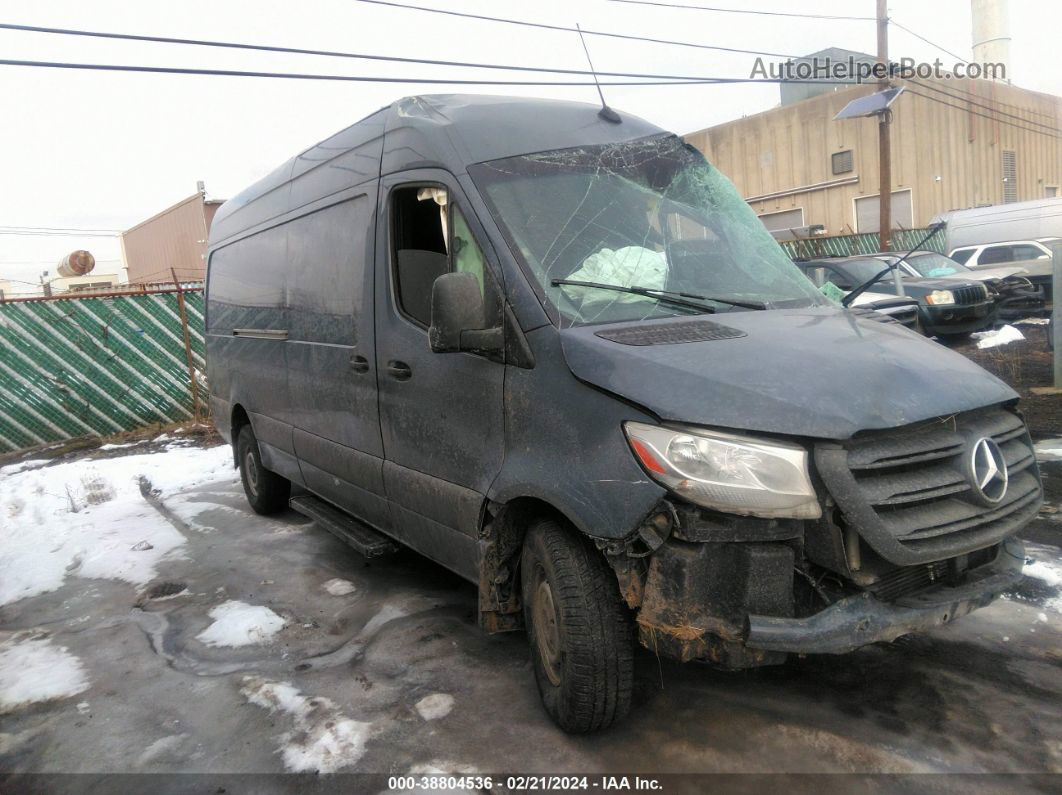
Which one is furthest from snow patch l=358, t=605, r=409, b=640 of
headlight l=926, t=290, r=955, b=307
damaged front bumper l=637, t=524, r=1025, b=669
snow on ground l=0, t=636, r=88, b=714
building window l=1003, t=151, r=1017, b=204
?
building window l=1003, t=151, r=1017, b=204

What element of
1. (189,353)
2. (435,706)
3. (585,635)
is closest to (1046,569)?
(585,635)

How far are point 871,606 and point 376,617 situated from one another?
105 inches

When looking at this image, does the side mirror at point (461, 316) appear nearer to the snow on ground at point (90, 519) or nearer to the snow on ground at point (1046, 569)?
the snow on ground at point (1046, 569)

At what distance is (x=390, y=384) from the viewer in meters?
3.92

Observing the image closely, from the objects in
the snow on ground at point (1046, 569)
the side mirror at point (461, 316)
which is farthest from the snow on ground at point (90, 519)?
the snow on ground at point (1046, 569)

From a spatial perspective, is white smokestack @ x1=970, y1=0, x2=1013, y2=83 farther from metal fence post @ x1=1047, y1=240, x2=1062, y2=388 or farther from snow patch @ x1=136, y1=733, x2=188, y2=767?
snow patch @ x1=136, y1=733, x2=188, y2=767

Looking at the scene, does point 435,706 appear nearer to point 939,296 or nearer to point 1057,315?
point 1057,315

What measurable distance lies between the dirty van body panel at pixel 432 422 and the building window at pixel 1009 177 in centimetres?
3904

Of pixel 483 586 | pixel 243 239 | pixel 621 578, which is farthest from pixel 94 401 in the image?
pixel 621 578

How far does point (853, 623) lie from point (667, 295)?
1.39 metres

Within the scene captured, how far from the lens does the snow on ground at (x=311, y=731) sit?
118 inches

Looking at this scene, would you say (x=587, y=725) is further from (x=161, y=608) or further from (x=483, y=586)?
(x=161, y=608)

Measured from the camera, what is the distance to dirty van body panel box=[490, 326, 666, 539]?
2.58 metres

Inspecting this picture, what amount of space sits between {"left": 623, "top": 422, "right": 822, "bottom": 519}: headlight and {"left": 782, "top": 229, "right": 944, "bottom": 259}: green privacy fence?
62.6ft
